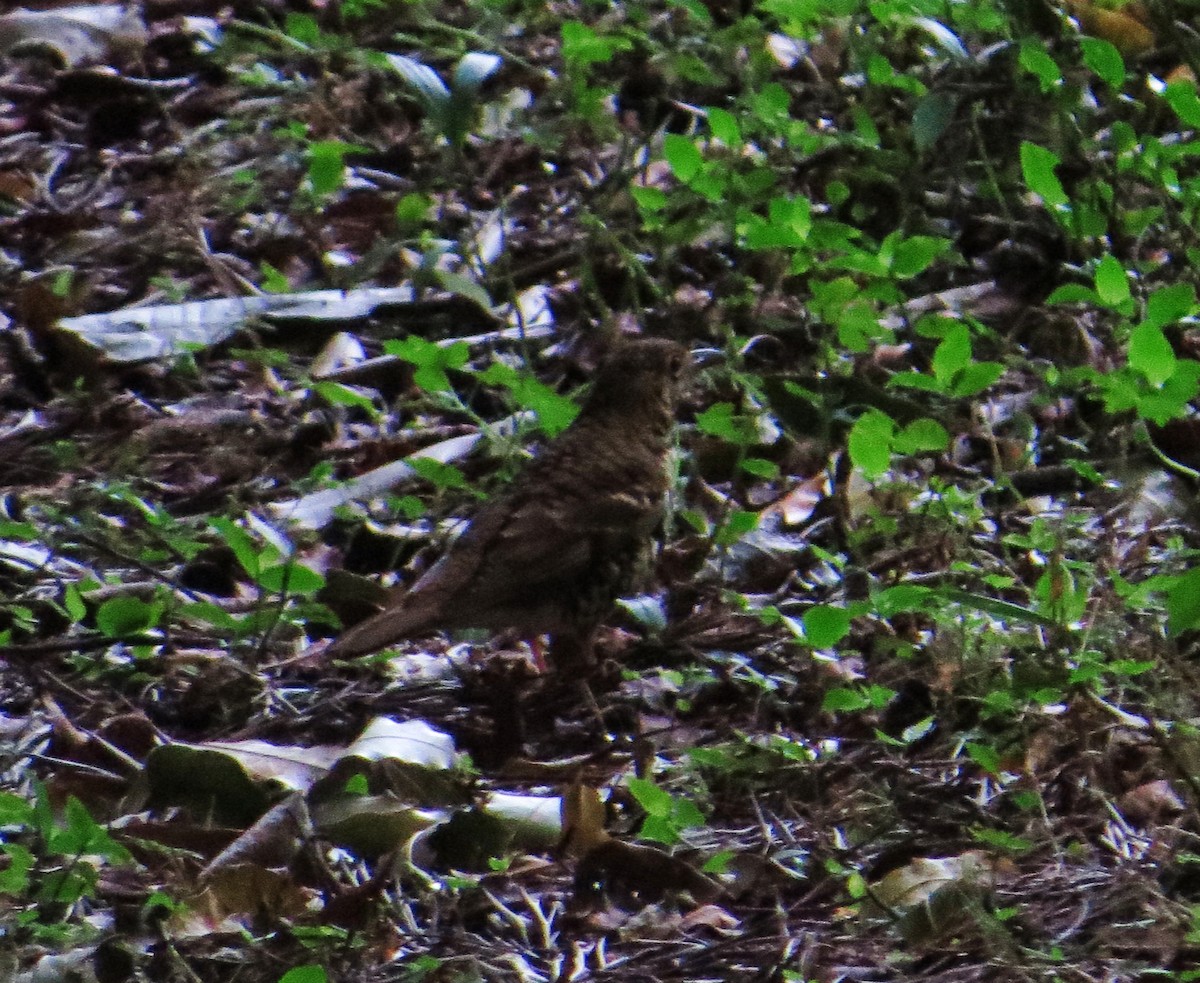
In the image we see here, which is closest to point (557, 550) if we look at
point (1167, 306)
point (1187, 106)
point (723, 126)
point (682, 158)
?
point (682, 158)

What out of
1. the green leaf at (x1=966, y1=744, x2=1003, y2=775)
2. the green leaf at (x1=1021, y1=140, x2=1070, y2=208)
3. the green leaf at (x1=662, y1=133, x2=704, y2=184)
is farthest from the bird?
the green leaf at (x1=966, y1=744, x2=1003, y2=775)

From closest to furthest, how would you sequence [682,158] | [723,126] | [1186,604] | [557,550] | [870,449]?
[1186,604] < [870,449] < [557,550] < [682,158] < [723,126]

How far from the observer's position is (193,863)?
370cm

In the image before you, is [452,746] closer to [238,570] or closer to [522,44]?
[238,570]

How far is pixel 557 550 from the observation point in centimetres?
457

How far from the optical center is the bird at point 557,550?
4363 millimetres

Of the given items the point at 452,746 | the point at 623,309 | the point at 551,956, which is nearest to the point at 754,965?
the point at 551,956

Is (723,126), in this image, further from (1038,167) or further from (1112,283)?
(1112,283)

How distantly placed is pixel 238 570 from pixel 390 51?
3462mm

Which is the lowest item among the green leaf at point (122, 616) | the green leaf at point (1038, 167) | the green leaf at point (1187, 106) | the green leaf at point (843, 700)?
the green leaf at point (122, 616)

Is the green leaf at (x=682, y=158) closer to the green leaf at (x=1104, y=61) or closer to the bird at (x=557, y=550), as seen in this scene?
the bird at (x=557, y=550)

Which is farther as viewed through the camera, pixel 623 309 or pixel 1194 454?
pixel 623 309

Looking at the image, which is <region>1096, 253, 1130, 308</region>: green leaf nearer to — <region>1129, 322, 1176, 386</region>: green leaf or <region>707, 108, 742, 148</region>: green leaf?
<region>1129, 322, 1176, 386</region>: green leaf

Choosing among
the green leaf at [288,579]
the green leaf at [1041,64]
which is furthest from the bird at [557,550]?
the green leaf at [1041,64]
